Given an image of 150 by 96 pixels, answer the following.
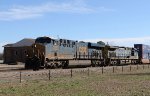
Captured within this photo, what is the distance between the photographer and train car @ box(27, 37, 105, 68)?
42.4 m

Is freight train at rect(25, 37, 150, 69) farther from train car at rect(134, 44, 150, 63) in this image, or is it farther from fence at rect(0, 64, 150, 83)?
train car at rect(134, 44, 150, 63)

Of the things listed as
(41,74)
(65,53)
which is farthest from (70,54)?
(41,74)

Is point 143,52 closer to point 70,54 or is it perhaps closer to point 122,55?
point 122,55

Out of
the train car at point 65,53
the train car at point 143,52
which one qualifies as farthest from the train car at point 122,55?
the train car at point 65,53

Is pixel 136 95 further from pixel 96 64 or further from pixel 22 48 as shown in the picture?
pixel 22 48

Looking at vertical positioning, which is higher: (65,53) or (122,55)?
(65,53)

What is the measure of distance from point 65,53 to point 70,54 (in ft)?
4.81

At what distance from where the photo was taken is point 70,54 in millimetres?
46938

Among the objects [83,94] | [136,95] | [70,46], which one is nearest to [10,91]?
[83,94]

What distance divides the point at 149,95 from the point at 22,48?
69.5 meters

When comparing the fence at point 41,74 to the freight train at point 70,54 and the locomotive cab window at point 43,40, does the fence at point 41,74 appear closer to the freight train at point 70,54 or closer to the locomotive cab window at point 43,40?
the freight train at point 70,54

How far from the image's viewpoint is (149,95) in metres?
18.6

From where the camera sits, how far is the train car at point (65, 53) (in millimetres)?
42406

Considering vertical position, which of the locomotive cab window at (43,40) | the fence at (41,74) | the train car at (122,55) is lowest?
the fence at (41,74)
